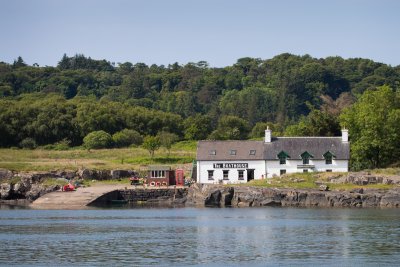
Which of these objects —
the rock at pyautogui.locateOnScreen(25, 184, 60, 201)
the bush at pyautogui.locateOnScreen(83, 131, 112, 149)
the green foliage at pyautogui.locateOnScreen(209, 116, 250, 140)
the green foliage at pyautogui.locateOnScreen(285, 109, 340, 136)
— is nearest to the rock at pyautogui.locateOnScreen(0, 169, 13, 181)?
the rock at pyautogui.locateOnScreen(25, 184, 60, 201)

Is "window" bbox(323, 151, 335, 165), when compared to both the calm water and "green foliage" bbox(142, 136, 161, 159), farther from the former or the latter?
"green foliage" bbox(142, 136, 161, 159)

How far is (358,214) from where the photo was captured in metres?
66.8

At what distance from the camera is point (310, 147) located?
86.0 meters

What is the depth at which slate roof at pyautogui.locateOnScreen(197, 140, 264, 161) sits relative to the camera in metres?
86.4

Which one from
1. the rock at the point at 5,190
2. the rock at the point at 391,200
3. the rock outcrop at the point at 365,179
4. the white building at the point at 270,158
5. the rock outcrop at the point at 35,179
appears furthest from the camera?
the rock at the point at 5,190

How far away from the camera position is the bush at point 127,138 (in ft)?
401

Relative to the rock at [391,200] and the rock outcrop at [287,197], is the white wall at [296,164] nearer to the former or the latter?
the rock outcrop at [287,197]

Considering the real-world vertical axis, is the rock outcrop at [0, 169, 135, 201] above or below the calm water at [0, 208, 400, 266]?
above

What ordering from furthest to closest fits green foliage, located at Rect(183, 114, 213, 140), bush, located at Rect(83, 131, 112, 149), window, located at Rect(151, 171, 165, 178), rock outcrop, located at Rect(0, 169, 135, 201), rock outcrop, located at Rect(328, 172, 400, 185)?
green foliage, located at Rect(183, 114, 213, 140)
bush, located at Rect(83, 131, 112, 149)
window, located at Rect(151, 171, 165, 178)
rock outcrop, located at Rect(0, 169, 135, 201)
rock outcrop, located at Rect(328, 172, 400, 185)

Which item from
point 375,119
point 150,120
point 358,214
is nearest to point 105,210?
point 358,214

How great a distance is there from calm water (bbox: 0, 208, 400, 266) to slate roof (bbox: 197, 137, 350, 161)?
45.2 ft

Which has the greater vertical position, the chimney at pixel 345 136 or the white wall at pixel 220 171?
the chimney at pixel 345 136

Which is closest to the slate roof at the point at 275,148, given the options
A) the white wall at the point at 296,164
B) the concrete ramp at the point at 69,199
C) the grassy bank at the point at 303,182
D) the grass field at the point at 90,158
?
the white wall at the point at 296,164

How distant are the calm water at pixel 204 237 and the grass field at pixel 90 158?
22.6 m
